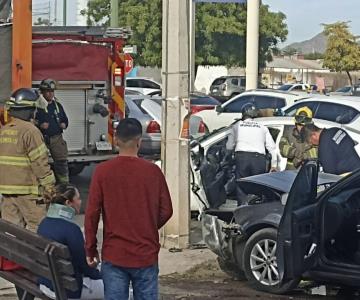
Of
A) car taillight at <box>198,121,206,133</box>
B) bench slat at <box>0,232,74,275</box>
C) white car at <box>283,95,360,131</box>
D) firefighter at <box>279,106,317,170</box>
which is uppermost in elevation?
white car at <box>283,95,360,131</box>

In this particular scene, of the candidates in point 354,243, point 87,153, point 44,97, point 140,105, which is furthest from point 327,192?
point 140,105

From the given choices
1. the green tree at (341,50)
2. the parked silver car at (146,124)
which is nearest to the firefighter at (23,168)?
the parked silver car at (146,124)

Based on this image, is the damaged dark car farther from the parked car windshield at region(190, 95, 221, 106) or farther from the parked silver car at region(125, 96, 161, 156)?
the parked car windshield at region(190, 95, 221, 106)

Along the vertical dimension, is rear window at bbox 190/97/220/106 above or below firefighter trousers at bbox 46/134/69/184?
above

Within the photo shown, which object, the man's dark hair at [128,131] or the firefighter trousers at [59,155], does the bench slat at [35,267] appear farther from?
the firefighter trousers at [59,155]

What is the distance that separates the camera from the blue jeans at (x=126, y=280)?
208 inches

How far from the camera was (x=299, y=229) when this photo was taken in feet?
22.7

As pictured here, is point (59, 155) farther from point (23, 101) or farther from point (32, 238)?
point (32, 238)

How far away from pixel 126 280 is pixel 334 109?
1119cm

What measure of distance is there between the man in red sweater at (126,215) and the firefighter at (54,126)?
6.54m

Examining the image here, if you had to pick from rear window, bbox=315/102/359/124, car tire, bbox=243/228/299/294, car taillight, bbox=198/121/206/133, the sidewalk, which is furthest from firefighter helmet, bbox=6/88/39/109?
car taillight, bbox=198/121/206/133

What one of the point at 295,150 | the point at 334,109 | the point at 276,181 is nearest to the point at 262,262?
the point at 276,181

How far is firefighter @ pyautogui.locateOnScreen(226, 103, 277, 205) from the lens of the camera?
35.6 feet

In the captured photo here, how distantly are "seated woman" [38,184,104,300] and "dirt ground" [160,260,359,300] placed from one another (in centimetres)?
201
